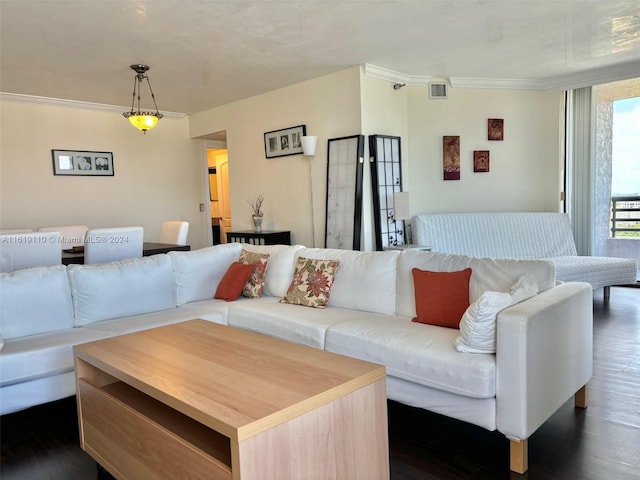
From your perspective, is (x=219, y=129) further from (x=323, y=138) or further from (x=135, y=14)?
(x=135, y=14)

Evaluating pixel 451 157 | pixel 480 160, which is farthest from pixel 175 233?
pixel 480 160

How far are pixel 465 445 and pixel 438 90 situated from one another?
14.8ft

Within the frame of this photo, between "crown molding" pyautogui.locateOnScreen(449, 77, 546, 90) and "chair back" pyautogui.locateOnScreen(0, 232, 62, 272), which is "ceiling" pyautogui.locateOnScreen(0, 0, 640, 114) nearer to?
"crown molding" pyautogui.locateOnScreen(449, 77, 546, 90)

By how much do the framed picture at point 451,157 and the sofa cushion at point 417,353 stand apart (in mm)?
3384

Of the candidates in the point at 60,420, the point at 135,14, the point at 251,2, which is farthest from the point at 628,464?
the point at 135,14

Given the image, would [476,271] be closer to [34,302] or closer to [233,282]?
[233,282]

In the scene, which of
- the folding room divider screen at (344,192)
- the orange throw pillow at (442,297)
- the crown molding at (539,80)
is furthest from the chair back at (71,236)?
the orange throw pillow at (442,297)

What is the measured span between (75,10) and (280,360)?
2.94 meters

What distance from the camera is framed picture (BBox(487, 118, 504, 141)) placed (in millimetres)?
5785

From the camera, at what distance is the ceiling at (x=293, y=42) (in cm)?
333

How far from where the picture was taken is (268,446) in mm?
1367

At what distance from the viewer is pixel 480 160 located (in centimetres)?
582

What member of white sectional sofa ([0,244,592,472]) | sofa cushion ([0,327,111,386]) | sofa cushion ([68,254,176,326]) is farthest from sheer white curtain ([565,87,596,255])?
sofa cushion ([0,327,111,386])

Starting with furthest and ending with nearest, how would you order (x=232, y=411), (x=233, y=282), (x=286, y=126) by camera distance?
1. (x=286, y=126)
2. (x=233, y=282)
3. (x=232, y=411)
